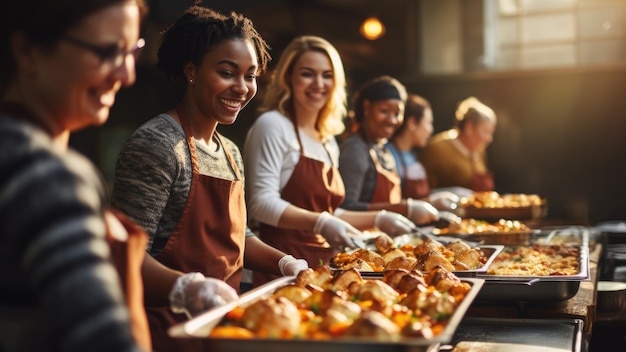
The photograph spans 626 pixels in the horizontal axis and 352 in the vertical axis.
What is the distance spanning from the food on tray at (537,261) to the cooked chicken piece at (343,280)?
86cm

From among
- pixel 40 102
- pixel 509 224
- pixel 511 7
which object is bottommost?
pixel 509 224

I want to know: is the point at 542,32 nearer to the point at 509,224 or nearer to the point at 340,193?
the point at 509,224

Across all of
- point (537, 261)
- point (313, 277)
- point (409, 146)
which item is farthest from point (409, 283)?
point (409, 146)

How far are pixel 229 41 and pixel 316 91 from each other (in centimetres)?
139

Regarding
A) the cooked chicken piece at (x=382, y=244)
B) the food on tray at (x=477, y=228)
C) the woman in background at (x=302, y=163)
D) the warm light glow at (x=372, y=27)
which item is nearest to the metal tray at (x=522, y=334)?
the cooked chicken piece at (x=382, y=244)

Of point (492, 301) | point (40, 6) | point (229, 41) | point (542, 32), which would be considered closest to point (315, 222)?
point (492, 301)

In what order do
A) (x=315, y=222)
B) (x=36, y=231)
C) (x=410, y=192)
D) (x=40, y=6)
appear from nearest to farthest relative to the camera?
(x=36, y=231), (x=40, y=6), (x=315, y=222), (x=410, y=192)

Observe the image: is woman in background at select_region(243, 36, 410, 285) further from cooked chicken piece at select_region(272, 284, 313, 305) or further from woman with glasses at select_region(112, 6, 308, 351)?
cooked chicken piece at select_region(272, 284, 313, 305)

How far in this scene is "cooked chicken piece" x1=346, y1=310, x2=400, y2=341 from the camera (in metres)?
1.73

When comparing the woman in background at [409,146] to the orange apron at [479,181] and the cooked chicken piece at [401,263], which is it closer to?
the orange apron at [479,181]

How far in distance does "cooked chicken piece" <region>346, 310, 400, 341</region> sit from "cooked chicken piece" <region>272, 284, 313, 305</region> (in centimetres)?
44

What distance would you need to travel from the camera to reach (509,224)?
200 inches

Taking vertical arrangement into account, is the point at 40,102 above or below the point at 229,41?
below

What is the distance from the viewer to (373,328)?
174cm
